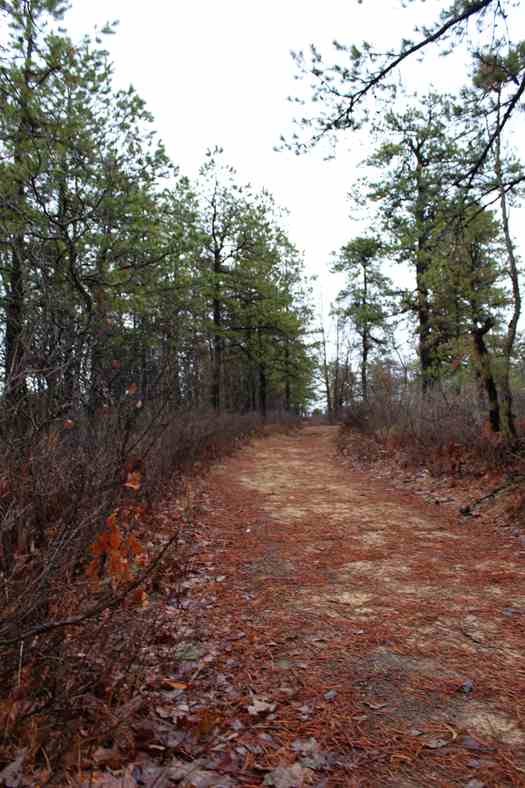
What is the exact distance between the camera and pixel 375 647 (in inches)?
119

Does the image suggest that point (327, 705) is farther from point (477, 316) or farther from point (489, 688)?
point (477, 316)

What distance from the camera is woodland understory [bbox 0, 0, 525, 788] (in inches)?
79.0

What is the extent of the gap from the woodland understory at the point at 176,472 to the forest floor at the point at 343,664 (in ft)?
0.06

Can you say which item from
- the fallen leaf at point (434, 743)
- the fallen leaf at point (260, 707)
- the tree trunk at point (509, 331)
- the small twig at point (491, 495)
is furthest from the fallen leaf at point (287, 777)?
the tree trunk at point (509, 331)

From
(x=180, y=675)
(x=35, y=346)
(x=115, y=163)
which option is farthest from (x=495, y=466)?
(x=115, y=163)

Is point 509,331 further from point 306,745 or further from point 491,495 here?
point 306,745

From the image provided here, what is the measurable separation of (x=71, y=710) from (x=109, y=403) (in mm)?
4982

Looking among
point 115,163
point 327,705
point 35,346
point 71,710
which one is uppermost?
point 115,163

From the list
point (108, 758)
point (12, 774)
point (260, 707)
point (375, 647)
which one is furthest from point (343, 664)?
point (12, 774)

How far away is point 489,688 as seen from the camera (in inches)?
100

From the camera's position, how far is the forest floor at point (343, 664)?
201cm

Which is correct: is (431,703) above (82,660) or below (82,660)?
below

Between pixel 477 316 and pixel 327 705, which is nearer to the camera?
pixel 327 705

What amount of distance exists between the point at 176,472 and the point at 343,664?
578cm
